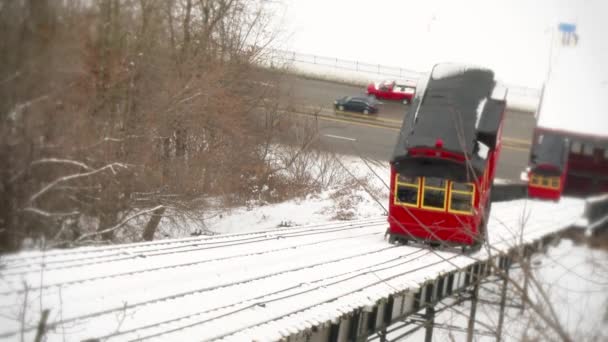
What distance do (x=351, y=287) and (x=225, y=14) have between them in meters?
16.7

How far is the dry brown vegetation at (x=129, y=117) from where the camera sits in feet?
22.9

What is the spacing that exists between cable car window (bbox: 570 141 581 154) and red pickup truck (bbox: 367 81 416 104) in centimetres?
763

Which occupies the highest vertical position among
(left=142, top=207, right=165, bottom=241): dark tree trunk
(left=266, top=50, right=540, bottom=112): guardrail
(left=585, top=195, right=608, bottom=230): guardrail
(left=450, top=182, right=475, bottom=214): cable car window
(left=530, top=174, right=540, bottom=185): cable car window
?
(left=266, top=50, right=540, bottom=112): guardrail

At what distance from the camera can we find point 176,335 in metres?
6.77

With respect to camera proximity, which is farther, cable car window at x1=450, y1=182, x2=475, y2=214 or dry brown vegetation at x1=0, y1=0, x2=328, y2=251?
cable car window at x1=450, y1=182, x2=475, y2=214

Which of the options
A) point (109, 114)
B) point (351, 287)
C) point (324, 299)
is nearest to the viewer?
point (324, 299)

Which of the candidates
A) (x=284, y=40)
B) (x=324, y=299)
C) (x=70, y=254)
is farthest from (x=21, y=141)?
(x=284, y=40)

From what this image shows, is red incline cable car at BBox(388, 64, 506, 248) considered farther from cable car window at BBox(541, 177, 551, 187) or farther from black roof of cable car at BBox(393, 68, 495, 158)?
cable car window at BBox(541, 177, 551, 187)

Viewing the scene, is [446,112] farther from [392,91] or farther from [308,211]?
[308,211]

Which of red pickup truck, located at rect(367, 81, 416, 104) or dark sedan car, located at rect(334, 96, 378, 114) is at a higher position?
red pickup truck, located at rect(367, 81, 416, 104)

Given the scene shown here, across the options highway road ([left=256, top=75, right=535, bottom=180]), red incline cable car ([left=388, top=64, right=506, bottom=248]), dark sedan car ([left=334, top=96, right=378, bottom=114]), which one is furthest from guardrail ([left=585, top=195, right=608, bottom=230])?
dark sedan car ([left=334, top=96, right=378, bottom=114])

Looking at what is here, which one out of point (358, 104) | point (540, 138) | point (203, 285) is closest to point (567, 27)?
point (203, 285)

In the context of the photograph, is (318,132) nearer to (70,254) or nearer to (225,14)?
(225,14)

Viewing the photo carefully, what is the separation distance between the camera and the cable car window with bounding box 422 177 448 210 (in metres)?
13.9
